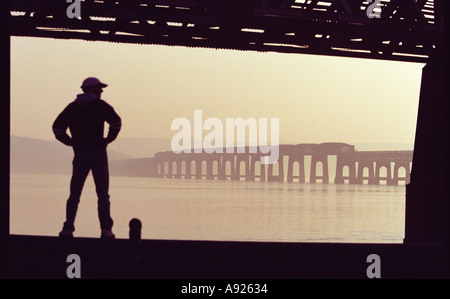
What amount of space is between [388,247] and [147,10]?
214 inches

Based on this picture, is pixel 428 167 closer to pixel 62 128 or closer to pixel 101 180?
pixel 101 180

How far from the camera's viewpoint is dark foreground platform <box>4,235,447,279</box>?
9625 mm

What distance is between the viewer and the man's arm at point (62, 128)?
10227 millimetres

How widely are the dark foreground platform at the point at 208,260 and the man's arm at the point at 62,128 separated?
1.30 metres

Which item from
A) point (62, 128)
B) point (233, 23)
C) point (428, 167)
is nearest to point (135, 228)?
point (62, 128)

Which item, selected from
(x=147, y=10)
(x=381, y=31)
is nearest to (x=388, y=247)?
(x=381, y=31)

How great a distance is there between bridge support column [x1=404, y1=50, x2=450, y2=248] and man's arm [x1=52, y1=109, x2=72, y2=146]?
8.80 meters

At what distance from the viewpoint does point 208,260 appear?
1036cm

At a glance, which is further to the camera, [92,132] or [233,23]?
[233,23]

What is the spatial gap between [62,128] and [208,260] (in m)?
2.48

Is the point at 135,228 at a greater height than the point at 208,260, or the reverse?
the point at 135,228

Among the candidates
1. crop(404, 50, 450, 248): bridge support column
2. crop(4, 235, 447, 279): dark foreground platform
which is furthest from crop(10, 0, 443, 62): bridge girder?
crop(4, 235, 447, 279): dark foreground platform

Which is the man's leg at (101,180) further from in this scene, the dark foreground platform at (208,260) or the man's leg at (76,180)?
the dark foreground platform at (208,260)
